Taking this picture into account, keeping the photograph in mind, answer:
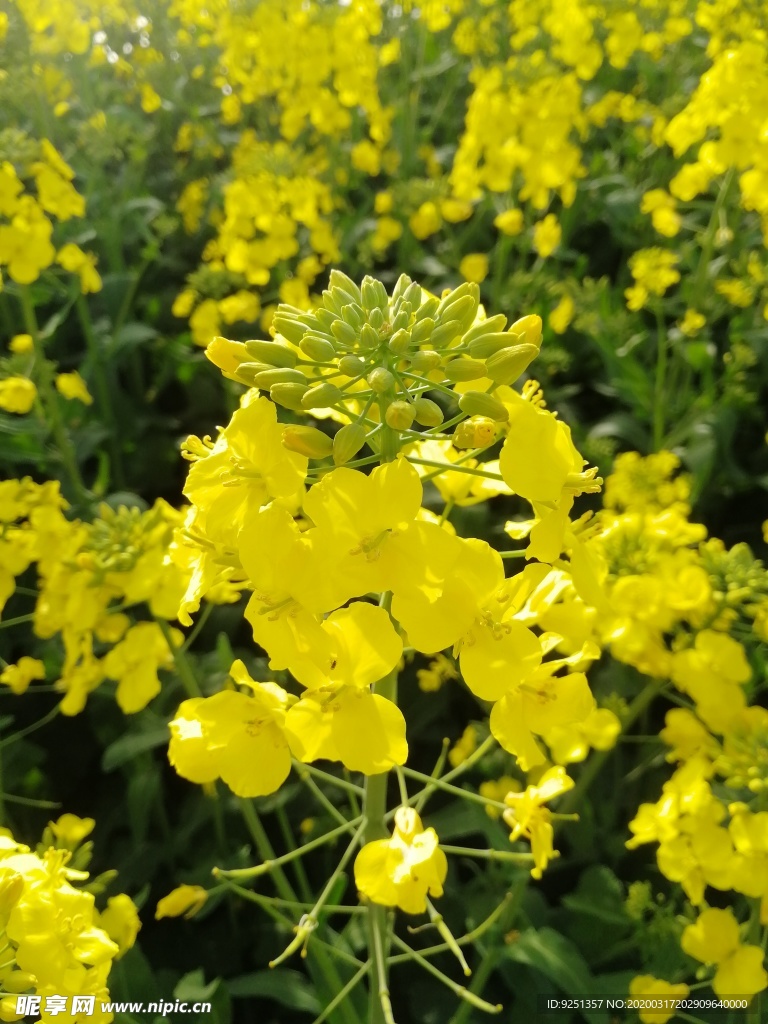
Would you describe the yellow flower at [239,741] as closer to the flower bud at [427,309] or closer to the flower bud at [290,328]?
the flower bud at [290,328]

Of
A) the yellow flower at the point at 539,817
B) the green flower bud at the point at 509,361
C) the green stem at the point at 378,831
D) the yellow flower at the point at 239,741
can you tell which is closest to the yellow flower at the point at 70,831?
the yellow flower at the point at 239,741

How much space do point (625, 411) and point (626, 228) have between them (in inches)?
45.7

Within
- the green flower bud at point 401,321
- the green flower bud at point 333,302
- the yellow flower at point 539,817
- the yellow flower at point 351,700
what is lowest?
the yellow flower at point 539,817

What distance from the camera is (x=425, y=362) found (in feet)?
3.60

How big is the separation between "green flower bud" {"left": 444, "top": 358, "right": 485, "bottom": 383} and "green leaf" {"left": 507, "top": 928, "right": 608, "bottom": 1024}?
1.24 meters

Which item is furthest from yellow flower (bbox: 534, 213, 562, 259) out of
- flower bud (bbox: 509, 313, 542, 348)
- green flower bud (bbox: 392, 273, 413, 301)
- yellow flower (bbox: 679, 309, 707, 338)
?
flower bud (bbox: 509, 313, 542, 348)

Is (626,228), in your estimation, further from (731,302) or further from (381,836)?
(381,836)

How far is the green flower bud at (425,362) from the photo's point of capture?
1.09 m

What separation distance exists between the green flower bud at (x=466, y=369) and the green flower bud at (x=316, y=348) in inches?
6.7

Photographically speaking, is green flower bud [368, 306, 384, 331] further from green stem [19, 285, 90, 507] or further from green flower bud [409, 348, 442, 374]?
green stem [19, 285, 90, 507]

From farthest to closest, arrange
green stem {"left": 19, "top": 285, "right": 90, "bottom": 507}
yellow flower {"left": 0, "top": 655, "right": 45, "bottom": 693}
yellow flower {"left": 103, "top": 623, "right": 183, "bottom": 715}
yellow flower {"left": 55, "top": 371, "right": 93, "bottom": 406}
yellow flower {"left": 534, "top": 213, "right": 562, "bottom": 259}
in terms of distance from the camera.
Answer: yellow flower {"left": 534, "top": 213, "right": 562, "bottom": 259}
yellow flower {"left": 55, "top": 371, "right": 93, "bottom": 406}
green stem {"left": 19, "top": 285, "right": 90, "bottom": 507}
yellow flower {"left": 0, "top": 655, "right": 45, "bottom": 693}
yellow flower {"left": 103, "top": 623, "right": 183, "bottom": 715}

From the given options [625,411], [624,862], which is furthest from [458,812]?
[625,411]

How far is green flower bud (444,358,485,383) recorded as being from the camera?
1104 millimetres

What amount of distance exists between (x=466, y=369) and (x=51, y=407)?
1883mm
